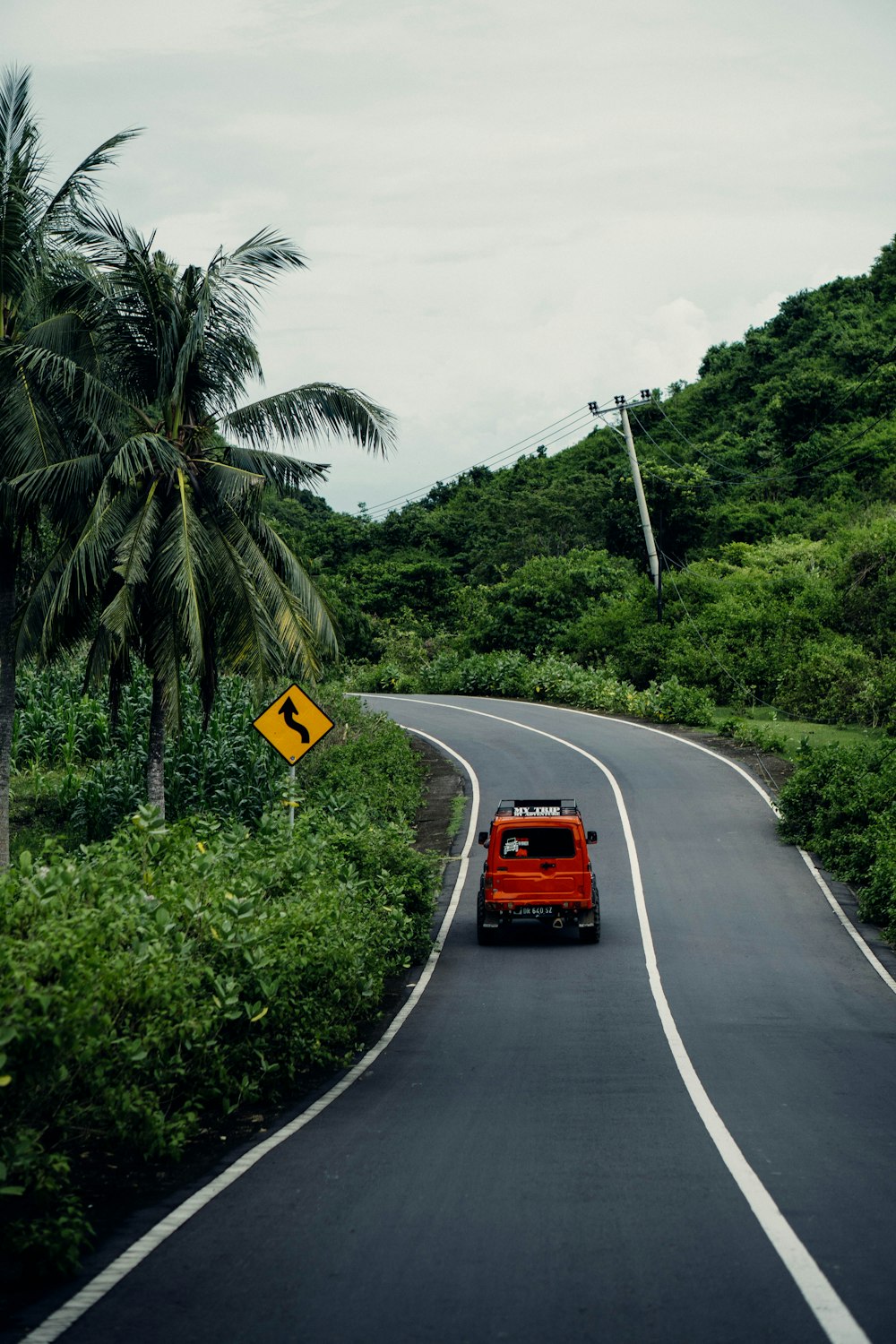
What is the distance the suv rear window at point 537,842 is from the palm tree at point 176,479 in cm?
455

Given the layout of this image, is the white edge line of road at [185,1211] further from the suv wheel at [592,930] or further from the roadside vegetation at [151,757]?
the suv wheel at [592,930]

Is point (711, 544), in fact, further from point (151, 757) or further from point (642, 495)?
point (151, 757)

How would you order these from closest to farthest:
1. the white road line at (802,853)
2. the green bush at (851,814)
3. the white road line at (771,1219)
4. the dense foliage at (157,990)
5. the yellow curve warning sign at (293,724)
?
Answer: the white road line at (771,1219) → the dense foliage at (157,990) → the yellow curve warning sign at (293,724) → the white road line at (802,853) → the green bush at (851,814)

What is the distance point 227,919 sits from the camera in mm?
9336

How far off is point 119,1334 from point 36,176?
716 inches

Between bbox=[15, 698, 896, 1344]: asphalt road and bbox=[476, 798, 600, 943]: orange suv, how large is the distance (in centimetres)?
106

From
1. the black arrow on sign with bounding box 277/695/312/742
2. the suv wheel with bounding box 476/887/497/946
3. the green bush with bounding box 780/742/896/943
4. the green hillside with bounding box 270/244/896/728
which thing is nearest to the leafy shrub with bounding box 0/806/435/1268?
the black arrow on sign with bounding box 277/695/312/742

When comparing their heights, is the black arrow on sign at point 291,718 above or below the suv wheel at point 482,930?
above

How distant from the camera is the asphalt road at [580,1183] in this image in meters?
5.33

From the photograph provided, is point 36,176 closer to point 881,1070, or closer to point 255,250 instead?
point 255,250

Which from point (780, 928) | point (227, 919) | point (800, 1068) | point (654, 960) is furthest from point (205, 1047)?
point (780, 928)

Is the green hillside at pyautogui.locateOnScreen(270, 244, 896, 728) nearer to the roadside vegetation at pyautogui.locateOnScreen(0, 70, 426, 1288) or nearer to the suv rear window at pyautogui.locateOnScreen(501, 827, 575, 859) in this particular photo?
the roadside vegetation at pyautogui.locateOnScreen(0, 70, 426, 1288)

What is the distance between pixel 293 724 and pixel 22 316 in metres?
8.54

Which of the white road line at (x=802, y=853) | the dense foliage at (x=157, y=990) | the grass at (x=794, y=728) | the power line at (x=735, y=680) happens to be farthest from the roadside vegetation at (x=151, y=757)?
the power line at (x=735, y=680)
